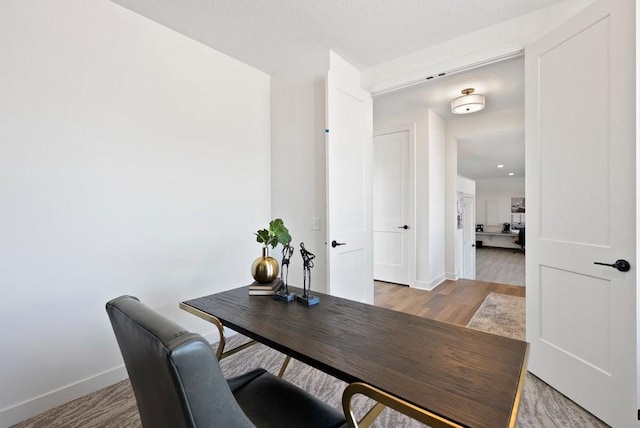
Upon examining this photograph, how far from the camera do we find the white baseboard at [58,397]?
1693 mm

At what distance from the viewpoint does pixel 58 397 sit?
1.84m

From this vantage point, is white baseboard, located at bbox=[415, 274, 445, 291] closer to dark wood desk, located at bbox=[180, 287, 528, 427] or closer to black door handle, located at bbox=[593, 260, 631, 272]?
black door handle, located at bbox=[593, 260, 631, 272]

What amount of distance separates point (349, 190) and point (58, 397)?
2.54m

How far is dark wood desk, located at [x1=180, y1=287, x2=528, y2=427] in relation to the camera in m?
0.82

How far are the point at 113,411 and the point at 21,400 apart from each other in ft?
1.64

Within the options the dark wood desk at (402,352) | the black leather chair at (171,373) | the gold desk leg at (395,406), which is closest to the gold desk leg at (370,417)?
the gold desk leg at (395,406)

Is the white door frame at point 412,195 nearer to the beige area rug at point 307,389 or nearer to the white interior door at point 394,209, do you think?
the white interior door at point 394,209

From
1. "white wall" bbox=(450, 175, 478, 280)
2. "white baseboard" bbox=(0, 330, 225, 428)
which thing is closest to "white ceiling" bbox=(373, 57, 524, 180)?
"white wall" bbox=(450, 175, 478, 280)

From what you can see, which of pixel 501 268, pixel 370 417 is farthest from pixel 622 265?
pixel 501 268

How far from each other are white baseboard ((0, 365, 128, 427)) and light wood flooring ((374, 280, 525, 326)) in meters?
2.68

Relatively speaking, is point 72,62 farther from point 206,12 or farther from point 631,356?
point 631,356

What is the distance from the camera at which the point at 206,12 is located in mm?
2203

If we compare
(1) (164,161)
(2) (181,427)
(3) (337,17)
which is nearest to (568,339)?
(2) (181,427)

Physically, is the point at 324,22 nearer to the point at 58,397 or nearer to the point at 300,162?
the point at 300,162
